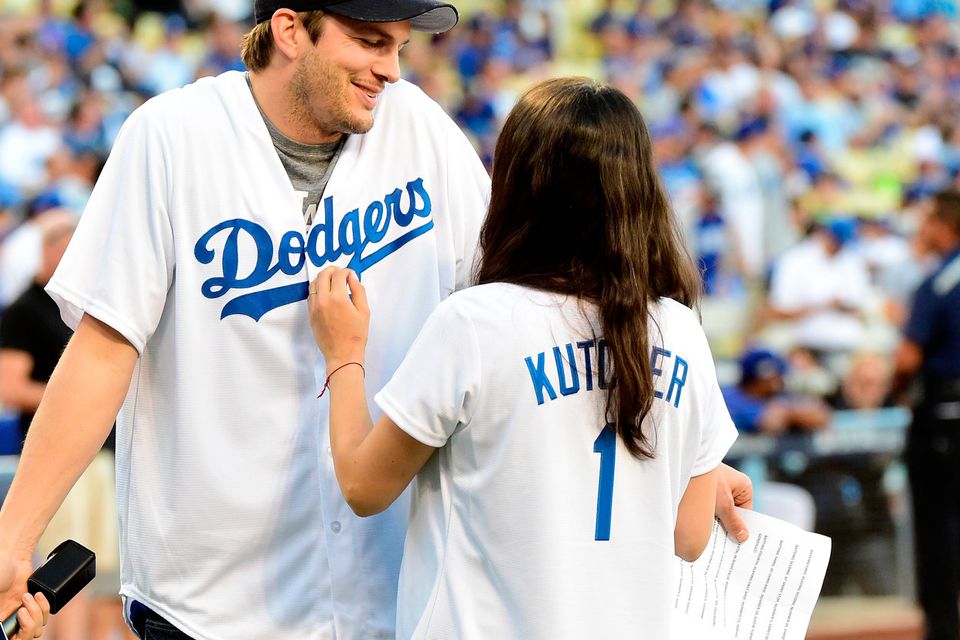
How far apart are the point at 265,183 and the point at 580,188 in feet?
1.85

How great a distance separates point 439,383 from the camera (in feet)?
6.31

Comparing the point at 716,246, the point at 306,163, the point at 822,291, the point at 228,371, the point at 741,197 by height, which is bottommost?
the point at 822,291

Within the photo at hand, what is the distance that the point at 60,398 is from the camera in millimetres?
2115

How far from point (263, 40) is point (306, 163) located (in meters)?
0.23

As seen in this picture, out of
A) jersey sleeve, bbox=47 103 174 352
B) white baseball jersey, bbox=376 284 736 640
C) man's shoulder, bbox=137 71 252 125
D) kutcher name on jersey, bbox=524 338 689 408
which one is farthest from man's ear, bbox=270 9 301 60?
kutcher name on jersey, bbox=524 338 689 408

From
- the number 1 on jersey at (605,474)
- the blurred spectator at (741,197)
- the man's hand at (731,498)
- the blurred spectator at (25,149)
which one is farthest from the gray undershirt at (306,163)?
the blurred spectator at (741,197)

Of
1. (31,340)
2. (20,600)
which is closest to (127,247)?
(20,600)

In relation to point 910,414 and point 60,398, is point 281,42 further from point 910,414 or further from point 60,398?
point 910,414

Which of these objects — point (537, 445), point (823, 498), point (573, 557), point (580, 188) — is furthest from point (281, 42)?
point (823, 498)

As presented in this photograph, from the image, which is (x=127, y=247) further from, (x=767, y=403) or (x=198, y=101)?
(x=767, y=403)

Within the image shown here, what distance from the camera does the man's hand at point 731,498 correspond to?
94.5 inches

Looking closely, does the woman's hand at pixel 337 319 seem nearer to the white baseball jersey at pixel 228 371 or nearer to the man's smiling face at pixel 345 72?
the white baseball jersey at pixel 228 371

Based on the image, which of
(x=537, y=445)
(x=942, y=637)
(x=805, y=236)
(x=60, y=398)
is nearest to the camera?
(x=537, y=445)

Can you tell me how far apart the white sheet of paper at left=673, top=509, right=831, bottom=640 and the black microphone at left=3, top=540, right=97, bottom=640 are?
1019 mm
